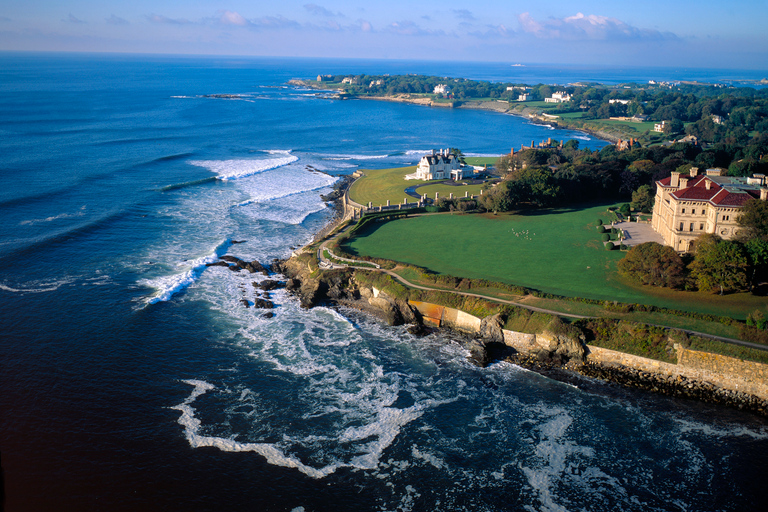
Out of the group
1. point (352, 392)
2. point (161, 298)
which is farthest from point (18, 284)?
point (352, 392)

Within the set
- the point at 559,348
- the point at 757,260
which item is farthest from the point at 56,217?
the point at 757,260

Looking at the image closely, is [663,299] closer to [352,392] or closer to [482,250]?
[482,250]

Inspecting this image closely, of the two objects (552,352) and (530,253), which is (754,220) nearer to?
(530,253)

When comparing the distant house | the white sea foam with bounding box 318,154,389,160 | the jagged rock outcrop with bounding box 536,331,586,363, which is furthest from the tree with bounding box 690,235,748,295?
the white sea foam with bounding box 318,154,389,160

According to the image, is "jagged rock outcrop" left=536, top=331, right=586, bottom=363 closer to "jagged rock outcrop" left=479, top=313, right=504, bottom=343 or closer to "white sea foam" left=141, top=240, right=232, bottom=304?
"jagged rock outcrop" left=479, top=313, right=504, bottom=343

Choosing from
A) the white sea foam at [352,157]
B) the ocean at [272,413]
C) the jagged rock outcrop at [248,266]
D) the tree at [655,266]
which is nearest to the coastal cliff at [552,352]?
the ocean at [272,413]

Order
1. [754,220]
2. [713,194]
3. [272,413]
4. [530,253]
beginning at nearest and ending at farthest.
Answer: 1. [272,413]
2. [754,220]
3. [713,194]
4. [530,253]
